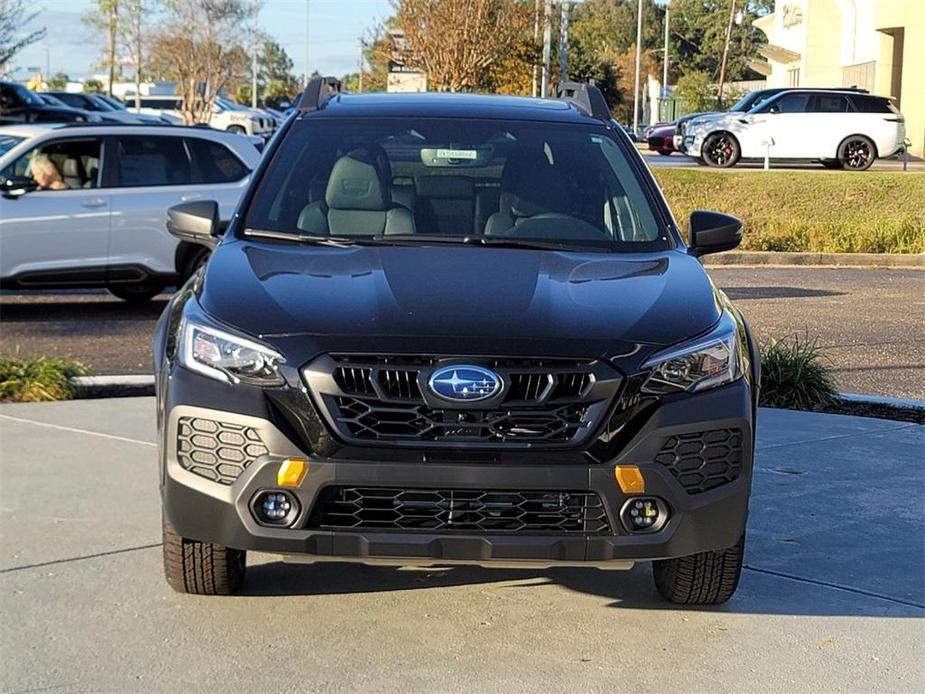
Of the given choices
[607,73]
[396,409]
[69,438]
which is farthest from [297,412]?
[607,73]

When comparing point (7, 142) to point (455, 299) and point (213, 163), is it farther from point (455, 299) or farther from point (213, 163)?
point (455, 299)

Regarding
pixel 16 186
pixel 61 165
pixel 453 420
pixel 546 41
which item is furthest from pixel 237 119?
pixel 453 420

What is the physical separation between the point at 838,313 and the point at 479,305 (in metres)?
9.33

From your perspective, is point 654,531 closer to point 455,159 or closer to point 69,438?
point 455,159

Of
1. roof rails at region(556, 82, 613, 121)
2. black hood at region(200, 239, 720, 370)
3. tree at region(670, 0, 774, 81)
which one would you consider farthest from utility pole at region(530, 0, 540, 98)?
tree at region(670, 0, 774, 81)

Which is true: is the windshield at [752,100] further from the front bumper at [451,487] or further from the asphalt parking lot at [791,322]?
the front bumper at [451,487]

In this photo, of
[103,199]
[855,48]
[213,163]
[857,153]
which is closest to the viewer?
[103,199]

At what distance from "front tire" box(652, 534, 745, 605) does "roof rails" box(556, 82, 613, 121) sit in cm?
214

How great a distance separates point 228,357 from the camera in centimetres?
441

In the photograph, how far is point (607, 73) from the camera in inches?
2761

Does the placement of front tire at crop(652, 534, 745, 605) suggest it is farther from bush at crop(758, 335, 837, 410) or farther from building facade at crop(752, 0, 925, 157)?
building facade at crop(752, 0, 925, 157)

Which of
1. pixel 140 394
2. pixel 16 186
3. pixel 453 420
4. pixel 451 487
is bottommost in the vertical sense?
pixel 140 394

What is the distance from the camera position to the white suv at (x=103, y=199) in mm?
12641

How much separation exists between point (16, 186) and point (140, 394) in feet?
14.4
